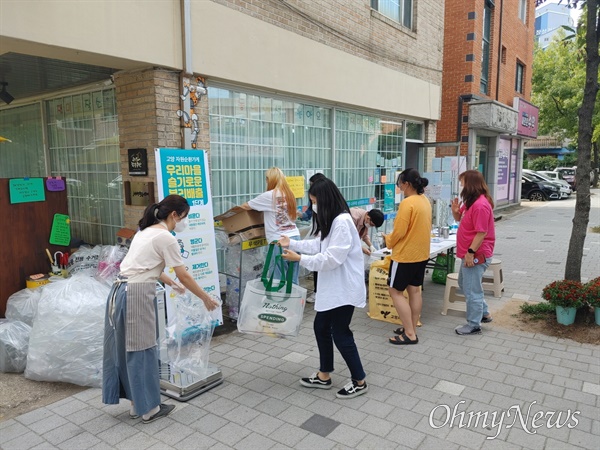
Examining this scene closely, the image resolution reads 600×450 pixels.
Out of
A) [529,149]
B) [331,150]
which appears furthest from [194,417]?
[529,149]

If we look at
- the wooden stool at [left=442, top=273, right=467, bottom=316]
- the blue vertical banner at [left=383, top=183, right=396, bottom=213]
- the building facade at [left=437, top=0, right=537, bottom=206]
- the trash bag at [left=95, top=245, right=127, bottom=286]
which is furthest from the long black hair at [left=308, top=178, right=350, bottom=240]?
the building facade at [left=437, top=0, right=537, bottom=206]

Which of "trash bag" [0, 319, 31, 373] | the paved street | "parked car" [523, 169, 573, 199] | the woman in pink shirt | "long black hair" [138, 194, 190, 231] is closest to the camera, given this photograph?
the paved street

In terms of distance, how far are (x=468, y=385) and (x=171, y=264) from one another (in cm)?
273

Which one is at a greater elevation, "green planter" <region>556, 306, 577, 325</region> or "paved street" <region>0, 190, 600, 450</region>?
"green planter" <region>556, 306, 577, 325</region>

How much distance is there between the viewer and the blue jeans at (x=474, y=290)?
498cm

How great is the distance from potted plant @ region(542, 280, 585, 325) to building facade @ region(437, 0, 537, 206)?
7.01 m

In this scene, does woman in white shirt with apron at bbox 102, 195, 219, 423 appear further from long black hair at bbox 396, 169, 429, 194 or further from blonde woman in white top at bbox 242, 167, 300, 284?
long black hair at bbox 396, 169, 429, 194

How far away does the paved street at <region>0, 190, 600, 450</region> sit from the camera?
3154 mm

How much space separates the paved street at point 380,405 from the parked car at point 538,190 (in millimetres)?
21685

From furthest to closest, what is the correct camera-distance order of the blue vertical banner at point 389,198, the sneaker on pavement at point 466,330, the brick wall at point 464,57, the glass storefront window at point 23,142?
the brick wall at point 464,57, the blue vertical banner at point 389,198, the glass storefront window at point 23,142, the sneaker on pavement at point 466,330

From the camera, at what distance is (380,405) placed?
3.61m

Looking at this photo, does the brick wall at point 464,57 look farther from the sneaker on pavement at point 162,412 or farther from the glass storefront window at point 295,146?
the sneaker on pavement at point 162,412

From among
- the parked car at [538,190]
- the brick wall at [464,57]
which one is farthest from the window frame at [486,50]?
the parked car at [538,190]

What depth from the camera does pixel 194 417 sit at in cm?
345
